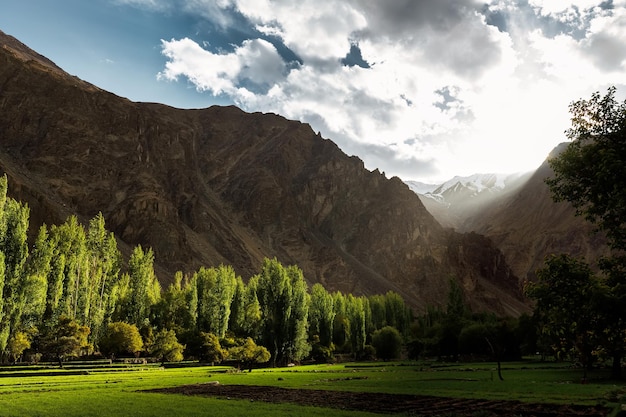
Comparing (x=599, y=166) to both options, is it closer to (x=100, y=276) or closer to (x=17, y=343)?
(x=17, y=343)

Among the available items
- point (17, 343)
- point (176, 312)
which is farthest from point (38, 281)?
point (176, 312)

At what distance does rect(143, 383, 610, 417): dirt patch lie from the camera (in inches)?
826

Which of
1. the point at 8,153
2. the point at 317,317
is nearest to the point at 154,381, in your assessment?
the point at 317,317

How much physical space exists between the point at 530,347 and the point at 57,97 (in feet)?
694

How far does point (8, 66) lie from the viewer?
192250mm

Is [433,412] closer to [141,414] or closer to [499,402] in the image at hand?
[499,402]

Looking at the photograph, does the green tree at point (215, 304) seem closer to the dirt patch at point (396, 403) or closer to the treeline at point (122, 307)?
the treeline at point (122, 307)

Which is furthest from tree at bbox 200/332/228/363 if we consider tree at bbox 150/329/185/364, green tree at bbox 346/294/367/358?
green tree at bbox 346/294/367/358

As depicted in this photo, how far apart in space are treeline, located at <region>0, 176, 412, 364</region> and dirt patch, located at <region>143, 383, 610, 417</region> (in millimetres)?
33753

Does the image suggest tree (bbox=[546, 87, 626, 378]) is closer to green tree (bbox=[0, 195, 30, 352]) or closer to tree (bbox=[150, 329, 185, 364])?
green tree (bbox=[0, 195, 30, 352])

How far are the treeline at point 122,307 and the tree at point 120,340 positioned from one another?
0.16 meters

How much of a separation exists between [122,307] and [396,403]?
7118cm

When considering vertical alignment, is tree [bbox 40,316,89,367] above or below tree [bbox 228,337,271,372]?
above

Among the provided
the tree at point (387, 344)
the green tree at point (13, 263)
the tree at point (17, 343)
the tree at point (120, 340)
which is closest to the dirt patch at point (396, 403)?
the tree at point (17, 343)
